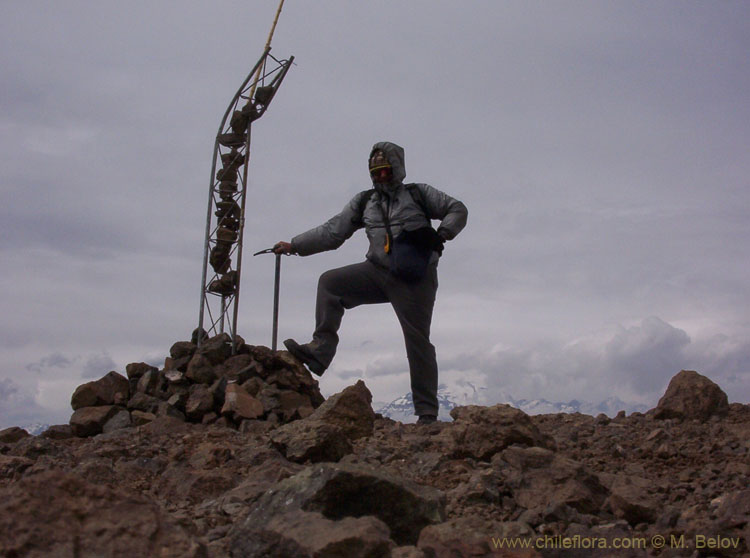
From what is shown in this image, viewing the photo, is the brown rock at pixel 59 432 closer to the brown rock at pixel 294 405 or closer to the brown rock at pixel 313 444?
the brown rock at pixel 294 405

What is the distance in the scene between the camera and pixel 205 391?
893 cm

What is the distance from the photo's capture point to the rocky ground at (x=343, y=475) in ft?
10.1

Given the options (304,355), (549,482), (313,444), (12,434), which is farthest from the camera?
(304,355)

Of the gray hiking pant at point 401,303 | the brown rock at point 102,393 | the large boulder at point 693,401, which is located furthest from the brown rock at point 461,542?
the brown rock at point 102,393

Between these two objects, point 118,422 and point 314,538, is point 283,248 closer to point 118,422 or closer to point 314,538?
point 118,422

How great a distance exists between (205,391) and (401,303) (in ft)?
7.65

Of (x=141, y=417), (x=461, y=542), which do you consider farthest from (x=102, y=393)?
(x=461, y=542)

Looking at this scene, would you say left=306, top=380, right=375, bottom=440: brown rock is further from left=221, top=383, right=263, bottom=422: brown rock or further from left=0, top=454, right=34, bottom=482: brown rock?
left=0, top=454, right=34, bottom=482: brown rock

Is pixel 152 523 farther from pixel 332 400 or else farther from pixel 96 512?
pixel 332 400

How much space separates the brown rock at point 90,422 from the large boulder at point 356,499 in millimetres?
5683

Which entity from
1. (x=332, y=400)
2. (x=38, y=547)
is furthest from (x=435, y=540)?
(x=332, y=400)

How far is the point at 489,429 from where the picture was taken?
5.86 meters

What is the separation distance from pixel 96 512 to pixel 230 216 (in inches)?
300

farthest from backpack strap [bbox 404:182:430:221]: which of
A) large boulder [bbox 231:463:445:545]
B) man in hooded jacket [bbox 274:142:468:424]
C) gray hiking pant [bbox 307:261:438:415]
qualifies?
large boulder [bbox 231:463:445:545]
